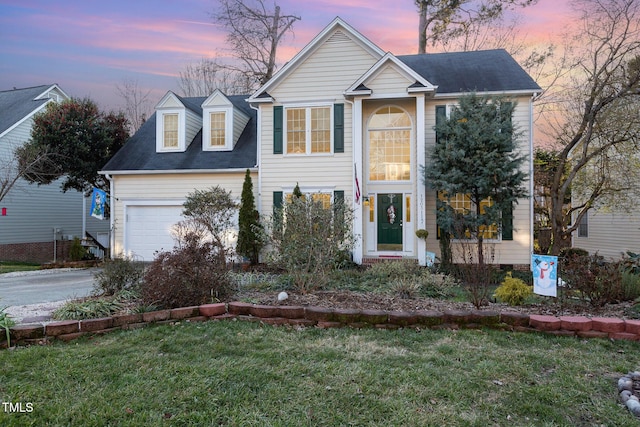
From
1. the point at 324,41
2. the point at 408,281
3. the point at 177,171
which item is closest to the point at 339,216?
the point at 408,281

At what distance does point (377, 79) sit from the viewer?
1126cm

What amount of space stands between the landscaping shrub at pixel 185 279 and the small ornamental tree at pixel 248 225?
567cm

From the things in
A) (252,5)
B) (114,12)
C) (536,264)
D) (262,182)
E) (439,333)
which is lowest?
(439,333)

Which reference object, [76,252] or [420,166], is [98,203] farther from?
[420,166]

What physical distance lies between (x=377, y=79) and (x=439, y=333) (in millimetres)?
8777

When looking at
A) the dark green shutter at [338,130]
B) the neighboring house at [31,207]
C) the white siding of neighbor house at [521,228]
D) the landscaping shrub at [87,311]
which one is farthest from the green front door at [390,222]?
the neighboring house at [31,207]

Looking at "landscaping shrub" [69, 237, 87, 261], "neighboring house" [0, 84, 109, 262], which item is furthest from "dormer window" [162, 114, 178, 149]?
"neighboring house" [0, 84, 109, 262]

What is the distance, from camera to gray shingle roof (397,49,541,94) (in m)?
11.5

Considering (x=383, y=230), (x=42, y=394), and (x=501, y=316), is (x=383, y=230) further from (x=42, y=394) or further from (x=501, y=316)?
(x=42, y=394)

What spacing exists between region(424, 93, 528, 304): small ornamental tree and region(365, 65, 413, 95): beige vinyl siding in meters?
1.57

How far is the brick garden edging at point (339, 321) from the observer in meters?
4.26

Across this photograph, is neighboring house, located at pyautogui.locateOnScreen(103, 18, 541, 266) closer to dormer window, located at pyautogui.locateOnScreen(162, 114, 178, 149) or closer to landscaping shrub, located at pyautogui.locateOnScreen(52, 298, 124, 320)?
dormer window, located at pyautogui.locateOnScreen(162, 114, 178, 149)

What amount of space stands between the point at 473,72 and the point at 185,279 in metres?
11.6

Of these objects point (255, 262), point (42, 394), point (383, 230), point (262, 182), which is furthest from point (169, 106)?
point (42, 394)
